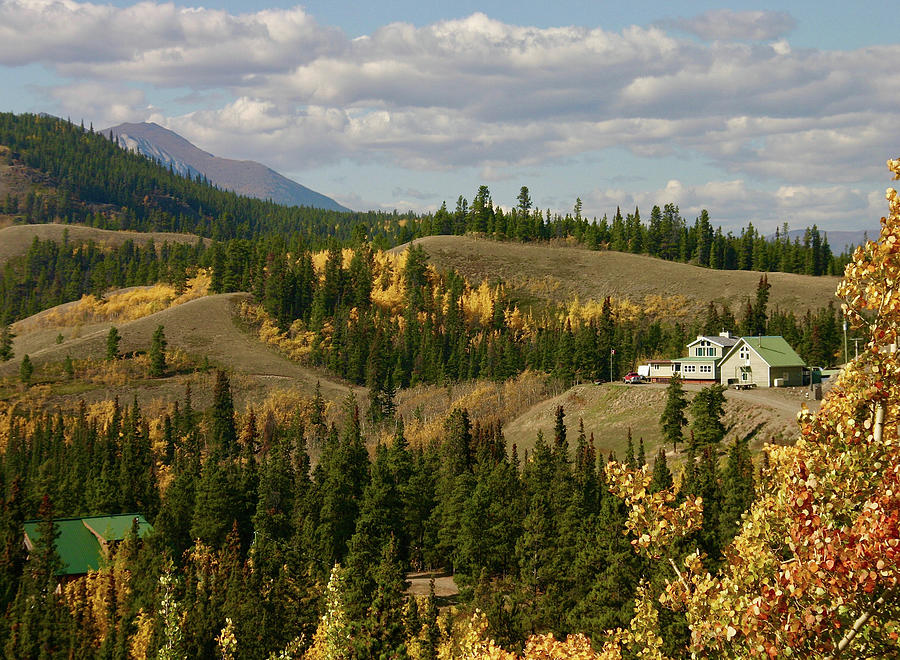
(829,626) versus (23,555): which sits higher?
(829,626)

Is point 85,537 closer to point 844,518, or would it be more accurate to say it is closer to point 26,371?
point 844,518

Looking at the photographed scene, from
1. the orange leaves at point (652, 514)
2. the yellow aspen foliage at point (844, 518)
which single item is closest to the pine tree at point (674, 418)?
the orange leaves at point (652, 514)

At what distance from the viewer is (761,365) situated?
4569 inches

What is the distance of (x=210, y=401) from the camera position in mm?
156875

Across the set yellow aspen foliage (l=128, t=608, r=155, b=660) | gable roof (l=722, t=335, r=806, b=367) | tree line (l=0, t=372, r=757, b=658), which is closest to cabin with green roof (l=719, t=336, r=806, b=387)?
gable roof (l=722, t=335, r=806, b=367)

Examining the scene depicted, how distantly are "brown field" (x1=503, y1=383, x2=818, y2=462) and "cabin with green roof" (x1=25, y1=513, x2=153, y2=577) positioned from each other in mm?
57799

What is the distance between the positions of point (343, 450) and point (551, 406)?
5777 centimetres

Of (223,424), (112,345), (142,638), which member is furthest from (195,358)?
(142,638)

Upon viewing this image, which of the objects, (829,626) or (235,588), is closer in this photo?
(829,626)

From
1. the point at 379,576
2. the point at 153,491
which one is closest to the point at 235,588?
the point at 379,576

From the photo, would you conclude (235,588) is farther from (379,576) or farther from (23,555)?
(23,555)

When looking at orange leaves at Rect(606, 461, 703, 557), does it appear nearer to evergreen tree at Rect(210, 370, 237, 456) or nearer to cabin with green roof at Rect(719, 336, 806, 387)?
cabin with green roof at Rect(719, 336, 806, 387)

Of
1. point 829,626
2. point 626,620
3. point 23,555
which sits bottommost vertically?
point 23,555

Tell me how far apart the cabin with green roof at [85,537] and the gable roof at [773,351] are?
272 ft
